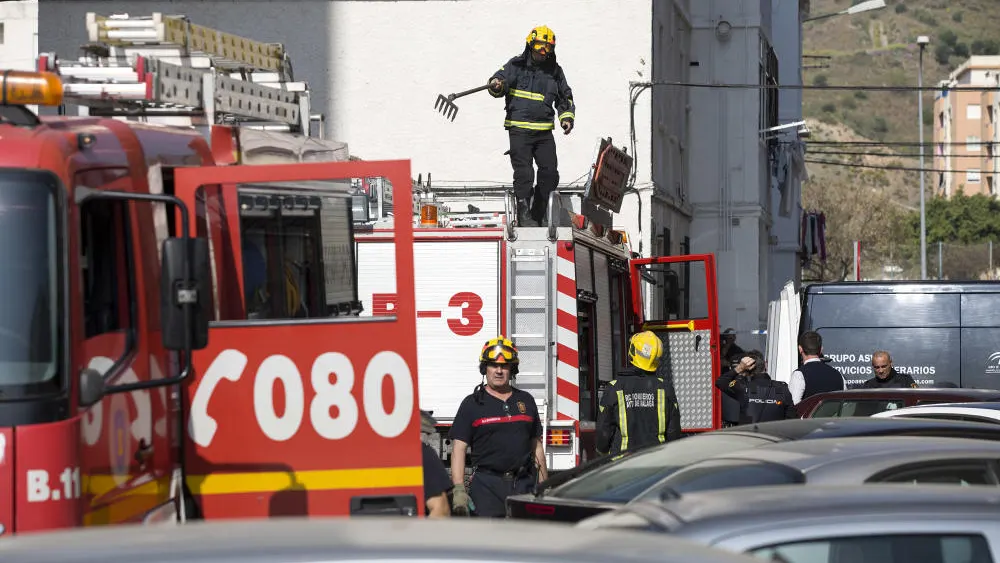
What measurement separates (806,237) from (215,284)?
40.9 m

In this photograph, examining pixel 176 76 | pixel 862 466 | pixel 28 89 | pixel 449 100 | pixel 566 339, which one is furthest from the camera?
pixel 449 100

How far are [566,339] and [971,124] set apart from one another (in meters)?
130

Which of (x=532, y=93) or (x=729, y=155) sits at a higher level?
(x=729, y=155)

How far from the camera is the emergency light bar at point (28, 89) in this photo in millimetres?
5703

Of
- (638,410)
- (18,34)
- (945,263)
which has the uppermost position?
(18,34)

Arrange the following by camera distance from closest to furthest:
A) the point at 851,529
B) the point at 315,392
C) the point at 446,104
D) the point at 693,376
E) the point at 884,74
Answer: the point at 851,529 → the point at 315,392 → the point at 693,376 → the point at 446,104 → the point at 884,74

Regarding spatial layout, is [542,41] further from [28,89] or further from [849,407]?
[28,89]

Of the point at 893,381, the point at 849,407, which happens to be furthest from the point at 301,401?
the point at 893,381

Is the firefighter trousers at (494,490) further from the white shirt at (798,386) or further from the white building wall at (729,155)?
the white building wall at (729,155)

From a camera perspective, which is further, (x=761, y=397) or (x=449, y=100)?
(x=449, y=100)

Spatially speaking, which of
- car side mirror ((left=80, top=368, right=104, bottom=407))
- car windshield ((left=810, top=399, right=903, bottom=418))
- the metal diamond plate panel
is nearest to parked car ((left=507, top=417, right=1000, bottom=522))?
car side mirror ((left=80, top=368, right=104, bottom=407))

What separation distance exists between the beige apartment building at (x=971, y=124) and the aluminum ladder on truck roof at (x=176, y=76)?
383 feet

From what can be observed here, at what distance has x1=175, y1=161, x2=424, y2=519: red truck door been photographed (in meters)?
6.17

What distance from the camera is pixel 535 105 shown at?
47.4 feet
